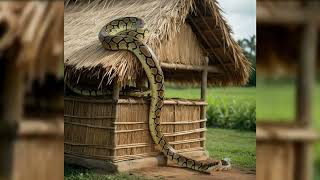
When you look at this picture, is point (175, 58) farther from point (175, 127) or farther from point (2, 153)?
point (2, 153)

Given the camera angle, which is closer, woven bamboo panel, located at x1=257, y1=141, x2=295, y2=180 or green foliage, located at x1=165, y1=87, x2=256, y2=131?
woven bamboo panel, located at x1=257, y1=141, x2=295, y2=180

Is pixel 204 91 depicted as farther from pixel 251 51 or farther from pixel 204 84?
pixel 251 51

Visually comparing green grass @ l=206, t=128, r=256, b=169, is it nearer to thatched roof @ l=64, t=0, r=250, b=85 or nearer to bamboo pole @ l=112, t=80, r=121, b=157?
thatched roof @ l=64, t=0, r=250, b=85

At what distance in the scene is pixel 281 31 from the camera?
45.4 inches

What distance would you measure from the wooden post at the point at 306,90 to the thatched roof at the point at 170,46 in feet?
0.64

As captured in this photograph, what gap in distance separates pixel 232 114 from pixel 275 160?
0.20 m

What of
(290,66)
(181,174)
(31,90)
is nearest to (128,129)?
(181,174)

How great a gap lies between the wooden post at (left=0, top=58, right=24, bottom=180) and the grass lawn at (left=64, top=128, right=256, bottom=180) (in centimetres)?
25

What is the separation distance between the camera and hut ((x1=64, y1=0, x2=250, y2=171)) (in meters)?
1.36

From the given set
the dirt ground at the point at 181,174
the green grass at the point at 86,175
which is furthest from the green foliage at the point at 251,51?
the green grass at the point at 86,175

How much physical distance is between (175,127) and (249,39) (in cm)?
30

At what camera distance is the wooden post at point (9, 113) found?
1.14 metres

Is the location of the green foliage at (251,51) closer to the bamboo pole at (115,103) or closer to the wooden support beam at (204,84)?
the wooden support beam at (204,84)

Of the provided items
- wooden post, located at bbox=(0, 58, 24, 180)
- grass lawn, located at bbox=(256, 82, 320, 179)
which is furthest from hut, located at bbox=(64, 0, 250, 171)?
wooden post, located at bbox=(0, 58, 24, 180)
